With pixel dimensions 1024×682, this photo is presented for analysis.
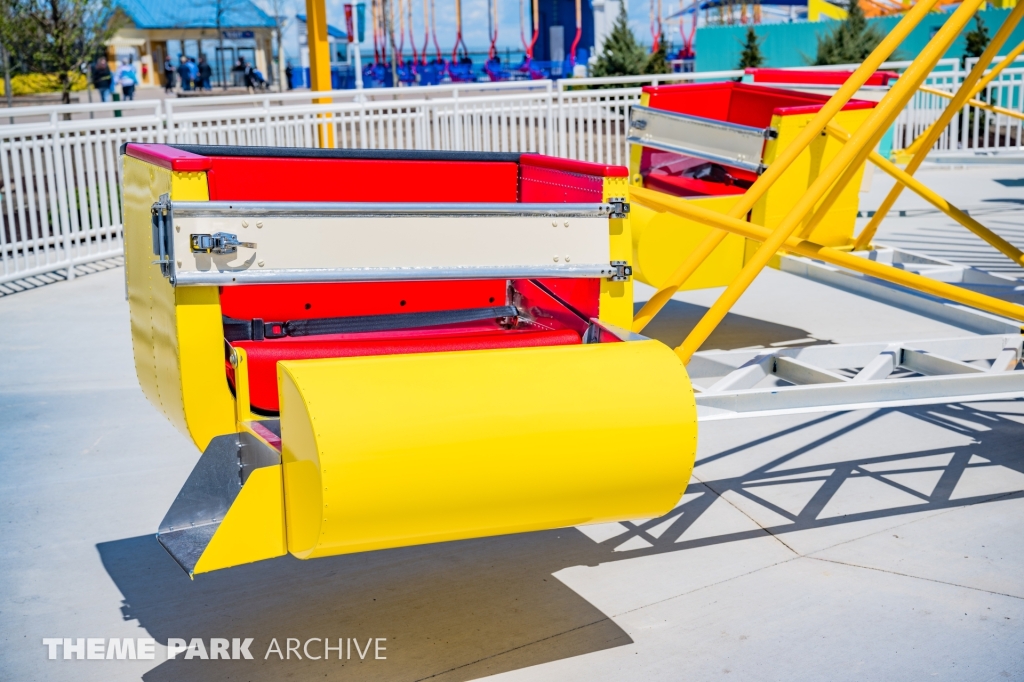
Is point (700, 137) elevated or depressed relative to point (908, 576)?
elevated

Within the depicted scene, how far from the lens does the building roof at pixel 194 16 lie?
172 feet

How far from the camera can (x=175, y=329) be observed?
3146mm

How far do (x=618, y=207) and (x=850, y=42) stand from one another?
2197 centimetres

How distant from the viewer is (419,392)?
8.79ft

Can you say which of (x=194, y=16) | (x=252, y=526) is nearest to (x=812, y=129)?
(x=252, y=526)

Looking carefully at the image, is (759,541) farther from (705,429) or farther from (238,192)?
(238,192)

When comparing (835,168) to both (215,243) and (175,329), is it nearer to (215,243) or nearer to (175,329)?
(215,243)

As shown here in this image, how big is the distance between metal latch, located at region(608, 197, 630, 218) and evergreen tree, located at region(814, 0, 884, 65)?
21288 mm

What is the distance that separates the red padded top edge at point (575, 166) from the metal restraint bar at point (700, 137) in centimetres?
233

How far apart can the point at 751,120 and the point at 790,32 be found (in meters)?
26.5

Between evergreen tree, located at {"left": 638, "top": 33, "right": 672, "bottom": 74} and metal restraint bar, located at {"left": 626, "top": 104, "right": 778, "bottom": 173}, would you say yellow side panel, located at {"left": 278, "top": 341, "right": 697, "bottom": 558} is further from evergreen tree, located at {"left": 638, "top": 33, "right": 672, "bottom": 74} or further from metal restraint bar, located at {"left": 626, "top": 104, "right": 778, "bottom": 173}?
evergreen tree, located at {"left": 638, "top": 33, "right": 672, "bottom": 74}

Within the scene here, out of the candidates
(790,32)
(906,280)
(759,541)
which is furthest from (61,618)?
(790,32)

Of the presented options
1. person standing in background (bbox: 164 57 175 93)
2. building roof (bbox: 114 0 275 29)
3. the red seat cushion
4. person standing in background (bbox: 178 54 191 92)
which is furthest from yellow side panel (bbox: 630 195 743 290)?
building roof (bbox: 114 0 275 29)

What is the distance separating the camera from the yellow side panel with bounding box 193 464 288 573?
273cm
